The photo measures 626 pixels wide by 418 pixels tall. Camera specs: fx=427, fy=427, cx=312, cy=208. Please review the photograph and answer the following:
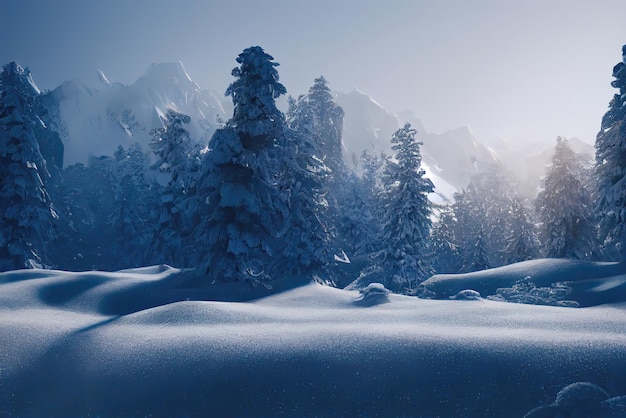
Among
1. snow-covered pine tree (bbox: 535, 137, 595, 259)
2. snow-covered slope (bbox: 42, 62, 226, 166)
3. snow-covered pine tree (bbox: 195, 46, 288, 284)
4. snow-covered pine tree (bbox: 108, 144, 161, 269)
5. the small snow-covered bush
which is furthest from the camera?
snow-covered slope (bbox: 42, 62, 226, 166)

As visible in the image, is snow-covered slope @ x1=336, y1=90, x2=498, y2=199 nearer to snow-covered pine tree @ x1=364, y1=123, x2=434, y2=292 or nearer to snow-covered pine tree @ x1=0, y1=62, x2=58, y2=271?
snow-covered pine tree @ x1=364, y1=123, x2=434, y2=292

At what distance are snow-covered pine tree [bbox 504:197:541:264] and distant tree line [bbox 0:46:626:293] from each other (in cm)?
13

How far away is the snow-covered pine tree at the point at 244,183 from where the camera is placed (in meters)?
16.3

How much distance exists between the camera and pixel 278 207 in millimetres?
17312

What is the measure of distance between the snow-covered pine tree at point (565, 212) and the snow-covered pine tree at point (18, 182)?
108ft

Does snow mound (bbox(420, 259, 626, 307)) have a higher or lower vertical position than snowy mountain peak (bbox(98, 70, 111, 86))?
lower

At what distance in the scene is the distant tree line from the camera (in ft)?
55.1

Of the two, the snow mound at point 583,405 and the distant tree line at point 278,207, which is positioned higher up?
the distant tree line at point 278,207

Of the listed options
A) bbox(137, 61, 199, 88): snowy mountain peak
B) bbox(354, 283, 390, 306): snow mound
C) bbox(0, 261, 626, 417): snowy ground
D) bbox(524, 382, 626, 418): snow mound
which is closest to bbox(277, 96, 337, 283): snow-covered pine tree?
bbox(354, 283, 390, 306): snow mound

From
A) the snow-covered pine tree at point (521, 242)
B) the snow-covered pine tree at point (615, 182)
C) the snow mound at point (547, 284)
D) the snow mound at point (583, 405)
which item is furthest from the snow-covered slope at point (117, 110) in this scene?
the snow mound at point (583, 405)

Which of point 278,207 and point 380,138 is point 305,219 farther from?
point 380,138

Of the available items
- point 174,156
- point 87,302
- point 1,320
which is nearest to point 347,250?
point 174,156

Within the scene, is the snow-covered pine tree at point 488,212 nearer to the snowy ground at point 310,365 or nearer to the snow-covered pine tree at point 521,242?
the snow-covered pine tree at point 521,242

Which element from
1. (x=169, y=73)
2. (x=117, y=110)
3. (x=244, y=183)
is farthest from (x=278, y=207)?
(x=169, y=73)
